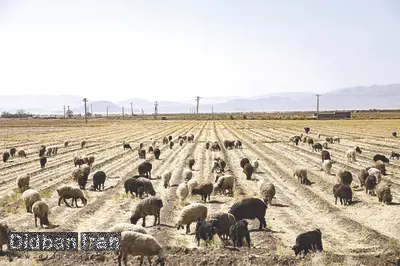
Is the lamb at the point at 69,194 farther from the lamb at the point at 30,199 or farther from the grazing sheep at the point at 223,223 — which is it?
the grazing sheep at the point at 223,223

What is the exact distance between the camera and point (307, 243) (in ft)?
38.3

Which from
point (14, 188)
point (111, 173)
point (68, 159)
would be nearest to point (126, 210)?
point (14, 188)

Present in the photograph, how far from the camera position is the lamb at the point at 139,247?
1066 centimetres

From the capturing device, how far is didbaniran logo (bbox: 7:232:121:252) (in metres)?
11.8

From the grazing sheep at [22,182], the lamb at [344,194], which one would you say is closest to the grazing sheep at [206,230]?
the lamb at [344,194]

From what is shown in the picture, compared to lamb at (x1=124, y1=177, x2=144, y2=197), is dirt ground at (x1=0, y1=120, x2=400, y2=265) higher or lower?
lower

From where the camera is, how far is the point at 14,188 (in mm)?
21734

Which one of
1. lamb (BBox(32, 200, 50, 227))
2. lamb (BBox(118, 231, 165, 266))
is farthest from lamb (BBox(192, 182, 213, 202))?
lamb (BBox(118, 231, 165, 266))

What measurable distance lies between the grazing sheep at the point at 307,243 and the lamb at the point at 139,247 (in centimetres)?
375

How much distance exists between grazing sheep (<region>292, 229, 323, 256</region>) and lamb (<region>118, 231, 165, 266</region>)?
3.75 meters

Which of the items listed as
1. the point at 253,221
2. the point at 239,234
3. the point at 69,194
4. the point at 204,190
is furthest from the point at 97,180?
the point at 239,234

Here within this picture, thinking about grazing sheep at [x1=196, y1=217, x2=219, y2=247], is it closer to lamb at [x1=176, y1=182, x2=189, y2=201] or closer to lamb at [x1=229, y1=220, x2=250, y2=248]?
lamb at [x1=229, y1=220, x2=250, y2=248]

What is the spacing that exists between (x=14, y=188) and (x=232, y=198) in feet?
37.6

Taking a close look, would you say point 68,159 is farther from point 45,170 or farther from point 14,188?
point 14,188
